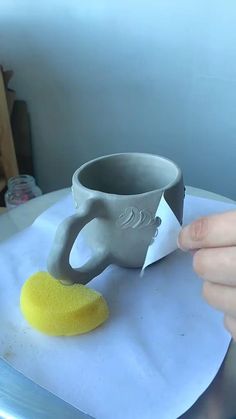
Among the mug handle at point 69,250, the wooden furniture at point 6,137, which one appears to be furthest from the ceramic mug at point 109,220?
the wooden furniture at point 6,137

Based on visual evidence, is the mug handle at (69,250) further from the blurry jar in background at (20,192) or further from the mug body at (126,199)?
the blurry jar in background at (20,192)

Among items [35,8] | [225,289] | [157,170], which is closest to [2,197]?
[35,8]

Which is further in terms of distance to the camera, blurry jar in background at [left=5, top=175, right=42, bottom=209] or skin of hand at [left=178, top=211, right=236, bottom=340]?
blurry jar in background at [left=5, top=175, right=42, bottom=209]

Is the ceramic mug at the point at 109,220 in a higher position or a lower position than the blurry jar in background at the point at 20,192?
higher

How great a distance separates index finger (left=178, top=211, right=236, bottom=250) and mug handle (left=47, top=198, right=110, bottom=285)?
65mm

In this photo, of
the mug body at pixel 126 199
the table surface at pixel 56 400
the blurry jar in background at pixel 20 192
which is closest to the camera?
the table surface at pixel 56 400

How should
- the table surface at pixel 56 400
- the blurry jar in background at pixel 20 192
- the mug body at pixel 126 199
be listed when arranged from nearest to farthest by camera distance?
the table surface at pixel 56 400 < the mug body at pixel 126 199 < the blurry jar in background at pixel 20 192

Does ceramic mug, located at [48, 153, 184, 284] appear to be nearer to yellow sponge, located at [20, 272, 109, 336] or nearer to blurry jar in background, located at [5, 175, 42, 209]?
yellow sponge, located at [20, 272, 109, 336]

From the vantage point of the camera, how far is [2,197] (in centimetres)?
75

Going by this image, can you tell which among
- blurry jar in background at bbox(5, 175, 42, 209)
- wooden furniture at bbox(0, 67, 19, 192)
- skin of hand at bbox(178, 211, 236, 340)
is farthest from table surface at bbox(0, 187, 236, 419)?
wooden furniture at bbox(0, 67, 19, 192)

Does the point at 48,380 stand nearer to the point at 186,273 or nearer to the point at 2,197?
the point at 186,273

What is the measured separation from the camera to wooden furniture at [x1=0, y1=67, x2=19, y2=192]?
2.26ft

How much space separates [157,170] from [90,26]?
1.23 feet

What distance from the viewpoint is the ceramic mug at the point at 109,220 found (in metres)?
0.29
